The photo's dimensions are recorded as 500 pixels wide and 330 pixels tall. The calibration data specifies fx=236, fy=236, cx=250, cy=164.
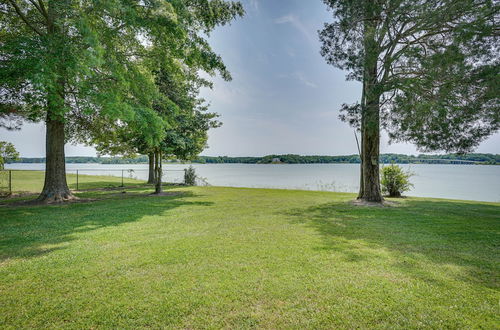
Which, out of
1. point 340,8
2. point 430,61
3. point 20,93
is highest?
point 340,8

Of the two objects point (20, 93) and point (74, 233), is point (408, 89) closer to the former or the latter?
point (74, 233)

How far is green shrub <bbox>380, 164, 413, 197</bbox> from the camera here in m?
14.3

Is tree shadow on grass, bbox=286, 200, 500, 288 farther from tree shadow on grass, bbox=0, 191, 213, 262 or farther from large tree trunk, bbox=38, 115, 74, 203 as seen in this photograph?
large tree trunk, bbox=38, 115, 74, 203

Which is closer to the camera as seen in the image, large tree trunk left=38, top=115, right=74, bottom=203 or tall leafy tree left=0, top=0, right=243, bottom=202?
tall leafy tree left=0, top=0, right=243, bottom=202

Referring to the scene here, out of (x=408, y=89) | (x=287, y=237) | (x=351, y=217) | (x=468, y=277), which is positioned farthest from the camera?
(x=408, y=89)

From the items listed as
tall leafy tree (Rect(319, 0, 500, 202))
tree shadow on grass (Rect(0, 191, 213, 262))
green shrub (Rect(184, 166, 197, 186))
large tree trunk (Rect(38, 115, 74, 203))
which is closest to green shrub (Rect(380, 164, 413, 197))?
tall leafy tree (Rect(319, 0, 500, 202))

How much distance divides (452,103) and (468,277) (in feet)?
21.3

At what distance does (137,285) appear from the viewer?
128 inches

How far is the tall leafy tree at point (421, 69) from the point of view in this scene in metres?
7.30

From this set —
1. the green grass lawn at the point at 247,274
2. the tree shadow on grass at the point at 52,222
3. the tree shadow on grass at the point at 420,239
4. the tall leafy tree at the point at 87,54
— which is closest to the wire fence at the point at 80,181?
the tall leafy tree at the point at 87,54

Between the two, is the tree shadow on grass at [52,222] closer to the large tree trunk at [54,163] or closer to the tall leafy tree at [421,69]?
the large tree trunk at [54,163]

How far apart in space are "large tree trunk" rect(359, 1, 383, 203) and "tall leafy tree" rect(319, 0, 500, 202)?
36 millimetres

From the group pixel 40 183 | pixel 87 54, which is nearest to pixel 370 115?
pixel 87 54

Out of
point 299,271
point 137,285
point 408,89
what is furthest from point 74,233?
point 408,89
